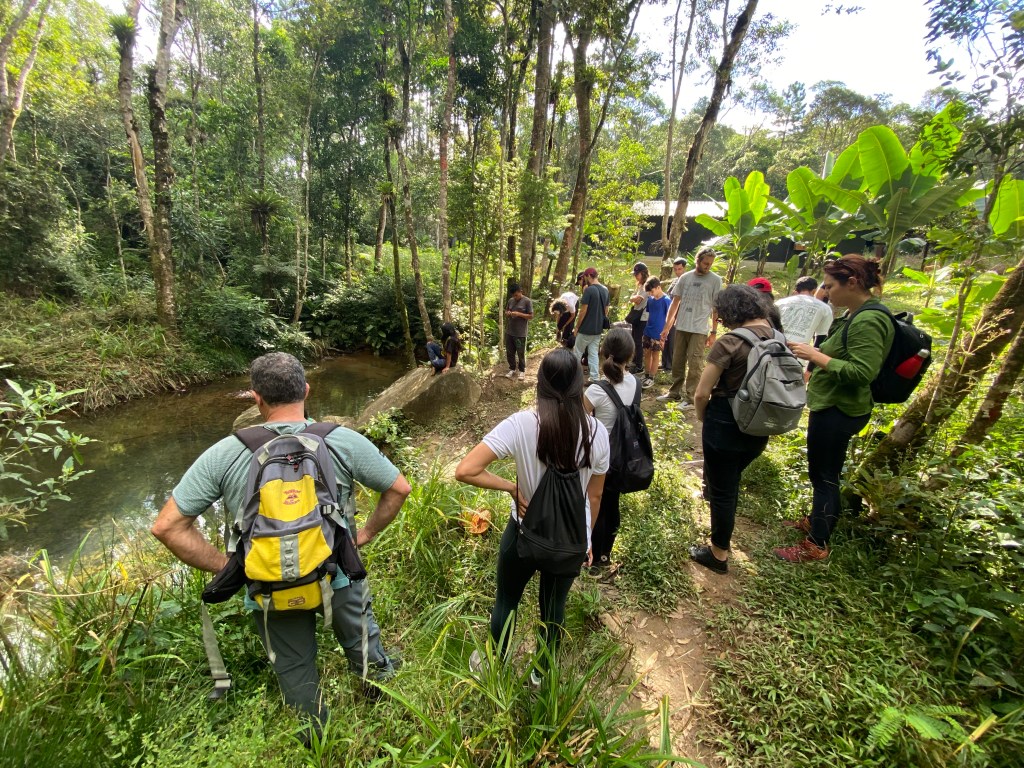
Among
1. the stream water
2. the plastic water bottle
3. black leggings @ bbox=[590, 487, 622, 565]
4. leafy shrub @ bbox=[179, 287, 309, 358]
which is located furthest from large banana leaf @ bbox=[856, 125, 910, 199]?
leafy shrub @ bbox=[179, 287, 309, 358]

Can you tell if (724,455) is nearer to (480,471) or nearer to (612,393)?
(612,393)

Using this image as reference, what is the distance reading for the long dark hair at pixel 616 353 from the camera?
8.27ft

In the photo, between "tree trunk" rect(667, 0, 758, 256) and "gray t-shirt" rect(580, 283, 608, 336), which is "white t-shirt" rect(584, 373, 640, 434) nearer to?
"gray t-shirt" rect(580, 283, 608, 336)

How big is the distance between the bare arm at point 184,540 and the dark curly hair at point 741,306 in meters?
2.99

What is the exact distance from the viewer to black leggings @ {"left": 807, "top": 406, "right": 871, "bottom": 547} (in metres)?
2.68

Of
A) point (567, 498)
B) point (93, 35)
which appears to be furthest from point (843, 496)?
point (93, 35)

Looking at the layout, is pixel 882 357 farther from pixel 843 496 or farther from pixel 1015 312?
pixel 843 496

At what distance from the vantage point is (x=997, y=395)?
2506 mm

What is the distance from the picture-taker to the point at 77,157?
14148 mm

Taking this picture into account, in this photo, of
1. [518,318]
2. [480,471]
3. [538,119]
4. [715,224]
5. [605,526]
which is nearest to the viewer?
[480,471]

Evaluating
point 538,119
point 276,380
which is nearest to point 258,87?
point 538,119

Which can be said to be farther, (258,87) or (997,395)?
(258,87)

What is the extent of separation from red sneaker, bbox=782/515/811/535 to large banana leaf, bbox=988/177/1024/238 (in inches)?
117

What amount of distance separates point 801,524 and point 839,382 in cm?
128
